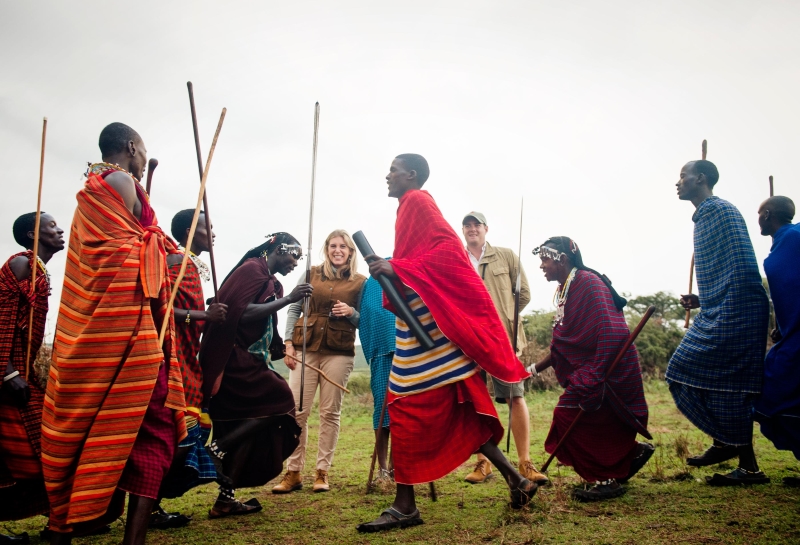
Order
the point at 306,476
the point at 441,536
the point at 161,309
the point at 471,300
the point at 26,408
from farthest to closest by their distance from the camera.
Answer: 1. the point at 306,476
2. the point at 471,300
3. the point at 26,408
4. the point at 441,536
5. the point at 161,309

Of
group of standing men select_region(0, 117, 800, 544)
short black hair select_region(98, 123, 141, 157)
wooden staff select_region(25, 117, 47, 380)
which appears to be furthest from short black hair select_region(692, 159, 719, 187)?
wooden staff select_region(25, 117, 47, 380)

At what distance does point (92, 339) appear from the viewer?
3340 millimetres

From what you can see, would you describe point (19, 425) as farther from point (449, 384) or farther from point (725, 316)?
point (725, 316)

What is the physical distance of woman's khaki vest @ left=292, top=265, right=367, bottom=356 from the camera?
20.0ft

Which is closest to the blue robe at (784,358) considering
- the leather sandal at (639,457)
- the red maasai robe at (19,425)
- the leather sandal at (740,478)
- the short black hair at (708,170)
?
the leather sandal at (740,478)

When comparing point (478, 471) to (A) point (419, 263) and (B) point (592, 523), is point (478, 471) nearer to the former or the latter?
(B) point (592, 523)

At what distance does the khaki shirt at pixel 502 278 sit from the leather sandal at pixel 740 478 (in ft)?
7.29

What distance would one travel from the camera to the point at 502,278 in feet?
21.5

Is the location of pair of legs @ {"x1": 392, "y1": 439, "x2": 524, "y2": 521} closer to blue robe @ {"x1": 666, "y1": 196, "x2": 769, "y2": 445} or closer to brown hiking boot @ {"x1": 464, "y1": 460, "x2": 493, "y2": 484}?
brown hiking boot @ {"x1": 464, "y1": 460, "x2": 493, "y2": 484}

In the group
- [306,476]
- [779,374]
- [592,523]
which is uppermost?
[779,374]

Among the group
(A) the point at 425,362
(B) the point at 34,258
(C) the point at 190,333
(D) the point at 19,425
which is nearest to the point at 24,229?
(B) the point at 34,258

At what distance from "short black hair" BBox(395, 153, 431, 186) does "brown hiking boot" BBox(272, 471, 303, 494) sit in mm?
2916

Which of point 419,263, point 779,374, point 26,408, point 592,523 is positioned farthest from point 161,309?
point 779,374

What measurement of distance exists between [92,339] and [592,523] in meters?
3.24
